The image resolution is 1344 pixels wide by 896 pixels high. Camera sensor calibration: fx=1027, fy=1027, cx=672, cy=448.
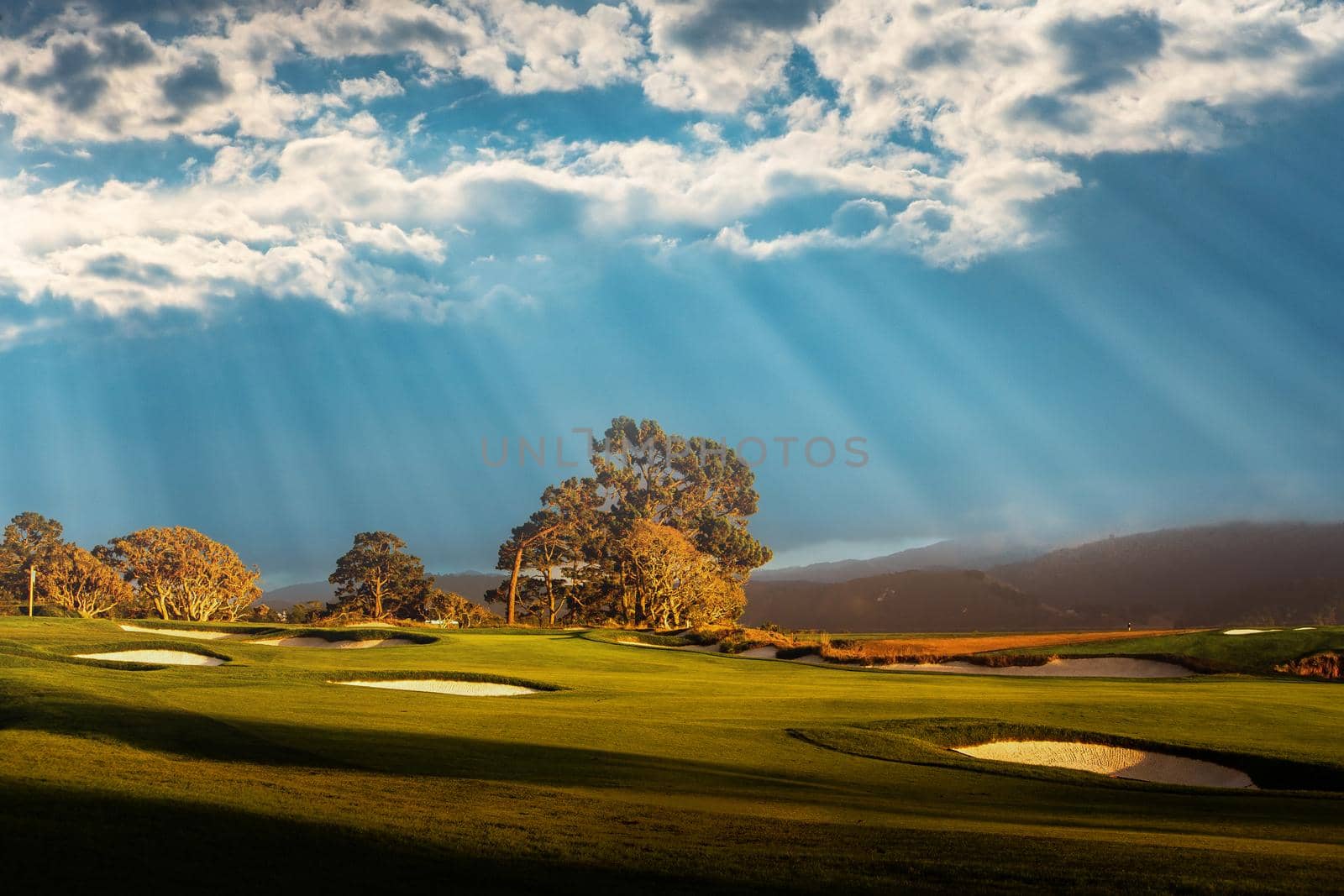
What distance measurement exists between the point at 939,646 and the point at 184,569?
3861 cm

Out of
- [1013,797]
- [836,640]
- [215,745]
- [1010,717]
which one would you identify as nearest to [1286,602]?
[836,640]

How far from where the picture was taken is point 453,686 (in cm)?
2266

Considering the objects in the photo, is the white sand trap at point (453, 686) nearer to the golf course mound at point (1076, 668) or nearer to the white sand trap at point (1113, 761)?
the white sand trap at point (1113, 761)

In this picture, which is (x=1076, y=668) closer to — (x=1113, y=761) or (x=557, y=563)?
(x=1113, y=761)

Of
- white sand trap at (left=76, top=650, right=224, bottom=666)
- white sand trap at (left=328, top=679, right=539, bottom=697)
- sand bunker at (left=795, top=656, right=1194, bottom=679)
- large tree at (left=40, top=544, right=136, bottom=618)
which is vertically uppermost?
large tree at (left=40, top=544, right=136, bottom=618)

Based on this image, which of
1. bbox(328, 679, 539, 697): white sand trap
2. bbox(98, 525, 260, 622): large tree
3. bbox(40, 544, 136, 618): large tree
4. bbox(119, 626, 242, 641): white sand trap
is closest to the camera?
bbox(328, 679, 539, 697): white sand trap

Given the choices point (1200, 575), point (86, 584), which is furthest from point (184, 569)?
point (1200, 575)

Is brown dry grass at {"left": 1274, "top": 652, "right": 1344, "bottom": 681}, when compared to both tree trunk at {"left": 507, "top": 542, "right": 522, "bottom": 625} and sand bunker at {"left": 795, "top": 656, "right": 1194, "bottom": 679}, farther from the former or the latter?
tree trunk at {"left": 507, "top": 542, "right": 522, "bottom": 625}

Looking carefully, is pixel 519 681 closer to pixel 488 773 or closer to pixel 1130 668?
pixel 488 773

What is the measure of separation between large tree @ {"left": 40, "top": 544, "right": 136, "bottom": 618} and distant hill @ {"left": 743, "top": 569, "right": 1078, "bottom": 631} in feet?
147

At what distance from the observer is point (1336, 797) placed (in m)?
11.4

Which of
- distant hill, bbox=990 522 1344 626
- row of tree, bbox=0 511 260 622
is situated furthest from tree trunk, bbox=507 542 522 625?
distant hill, bbox=990 522 1344 626

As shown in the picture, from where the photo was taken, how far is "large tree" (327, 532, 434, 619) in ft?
199

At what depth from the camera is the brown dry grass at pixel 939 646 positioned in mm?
34375
